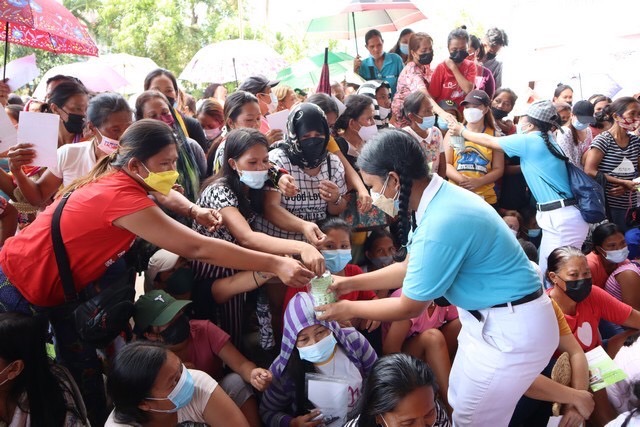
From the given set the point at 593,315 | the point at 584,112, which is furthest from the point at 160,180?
the point at 584,112

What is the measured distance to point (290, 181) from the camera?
10.1ft

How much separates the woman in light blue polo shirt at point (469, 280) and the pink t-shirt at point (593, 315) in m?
1.15

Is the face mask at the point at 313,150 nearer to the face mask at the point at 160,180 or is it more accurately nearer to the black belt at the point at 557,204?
the face mask at the point at 160,180

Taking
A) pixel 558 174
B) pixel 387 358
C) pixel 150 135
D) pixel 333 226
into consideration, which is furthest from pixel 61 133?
pixel 558 174

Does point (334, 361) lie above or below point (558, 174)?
below

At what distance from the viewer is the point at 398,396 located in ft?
7.37

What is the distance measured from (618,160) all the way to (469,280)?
414cm

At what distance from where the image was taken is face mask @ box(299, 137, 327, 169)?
3.35m

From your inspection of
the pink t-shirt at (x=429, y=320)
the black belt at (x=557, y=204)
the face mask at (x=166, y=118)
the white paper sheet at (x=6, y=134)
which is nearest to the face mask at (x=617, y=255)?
the black belt at (x=557, y=204)

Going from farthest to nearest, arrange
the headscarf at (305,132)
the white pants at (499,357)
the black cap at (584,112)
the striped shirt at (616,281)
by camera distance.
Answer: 1. the black cap at (584,112)
2. the striped shirt at (616,281)
3. the headscarf at (305,132)
4. the white pants at (499,357)

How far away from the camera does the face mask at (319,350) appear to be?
273 cm

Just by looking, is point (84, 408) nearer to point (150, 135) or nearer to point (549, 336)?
point (150, 135)

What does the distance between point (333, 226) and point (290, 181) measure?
0.40m

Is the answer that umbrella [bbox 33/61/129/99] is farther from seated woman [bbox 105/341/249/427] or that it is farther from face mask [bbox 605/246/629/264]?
face mask [bbox 605/246/629/264]
